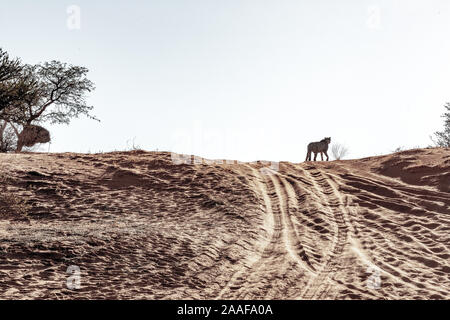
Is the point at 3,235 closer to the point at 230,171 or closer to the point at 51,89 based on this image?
the point at 230,171

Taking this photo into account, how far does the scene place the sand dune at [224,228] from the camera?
19.1 ft

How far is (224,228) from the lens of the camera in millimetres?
8320

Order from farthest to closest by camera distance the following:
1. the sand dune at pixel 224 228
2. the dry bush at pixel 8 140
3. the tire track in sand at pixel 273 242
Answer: the dry bush at pixel 8 140 < the tire track in sand at pixel 273 242 < the sand dune at pixel 224 228

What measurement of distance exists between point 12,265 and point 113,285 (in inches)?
59.2

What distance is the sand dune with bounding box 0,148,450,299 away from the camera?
5.82 meters

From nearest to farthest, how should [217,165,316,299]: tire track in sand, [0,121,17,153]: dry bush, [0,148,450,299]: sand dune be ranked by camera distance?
1. [0,148,450,299]: sand dune
2. [217,165,316,299]: tire track in sand
3. [0,121,17,153]: dry bush

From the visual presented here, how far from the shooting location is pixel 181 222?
8.66 metres

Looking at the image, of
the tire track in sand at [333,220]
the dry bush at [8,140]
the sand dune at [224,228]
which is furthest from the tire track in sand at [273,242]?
the dry bush at [8,140]

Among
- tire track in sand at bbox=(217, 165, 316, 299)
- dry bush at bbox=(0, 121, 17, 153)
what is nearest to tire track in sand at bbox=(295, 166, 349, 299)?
tire track in sand at bbox=(217, 165, 316, 299)

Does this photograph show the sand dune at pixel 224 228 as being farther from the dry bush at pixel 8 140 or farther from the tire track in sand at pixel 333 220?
the dry bush at pixel 8 140

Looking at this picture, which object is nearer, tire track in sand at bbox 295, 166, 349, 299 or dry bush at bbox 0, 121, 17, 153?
tire track in sand at bbox 295, 166, 349, 299

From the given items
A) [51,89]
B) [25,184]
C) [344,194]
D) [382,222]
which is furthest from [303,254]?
[51,89]

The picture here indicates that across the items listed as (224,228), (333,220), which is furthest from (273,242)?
(333,220)

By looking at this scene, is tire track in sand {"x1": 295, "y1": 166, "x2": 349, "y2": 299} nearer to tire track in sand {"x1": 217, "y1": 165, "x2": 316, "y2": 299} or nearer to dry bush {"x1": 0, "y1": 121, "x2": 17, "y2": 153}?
tire track in sand {"x1": 217, "y1": 165, "x2": 316, "y2": 299}
